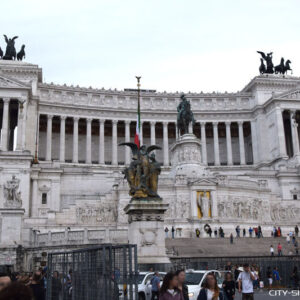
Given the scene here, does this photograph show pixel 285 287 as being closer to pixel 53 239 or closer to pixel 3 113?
pixel 53 239

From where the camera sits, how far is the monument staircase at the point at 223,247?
113 feet

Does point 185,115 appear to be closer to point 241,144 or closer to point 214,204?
point 214,204

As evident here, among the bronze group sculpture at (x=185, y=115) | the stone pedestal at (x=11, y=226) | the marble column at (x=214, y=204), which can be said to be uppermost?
the bronze group sculpture at (x=185, y=115)

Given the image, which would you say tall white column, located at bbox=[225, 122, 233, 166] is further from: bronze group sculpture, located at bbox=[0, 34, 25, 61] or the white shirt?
the white shirt

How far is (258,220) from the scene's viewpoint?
174 feet

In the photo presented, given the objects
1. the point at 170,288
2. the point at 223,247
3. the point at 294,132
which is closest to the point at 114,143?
the point at 294,132

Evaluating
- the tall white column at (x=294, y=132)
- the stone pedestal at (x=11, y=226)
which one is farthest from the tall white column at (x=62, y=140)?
the stone pedestal at (x=11, y=226)

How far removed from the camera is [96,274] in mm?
A: 9820

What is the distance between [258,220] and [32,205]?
2673 cm

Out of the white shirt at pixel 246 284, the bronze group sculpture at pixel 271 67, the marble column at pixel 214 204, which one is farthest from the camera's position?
the bronze group sculpture at pixel 271 67

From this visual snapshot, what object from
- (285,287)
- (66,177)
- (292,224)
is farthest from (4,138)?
(285,287)

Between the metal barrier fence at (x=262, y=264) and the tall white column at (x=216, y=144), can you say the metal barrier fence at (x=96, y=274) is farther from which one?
the tall white column at (x=216, y=144)

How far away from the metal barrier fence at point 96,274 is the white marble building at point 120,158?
887 inches

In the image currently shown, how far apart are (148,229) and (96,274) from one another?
10109 mm
